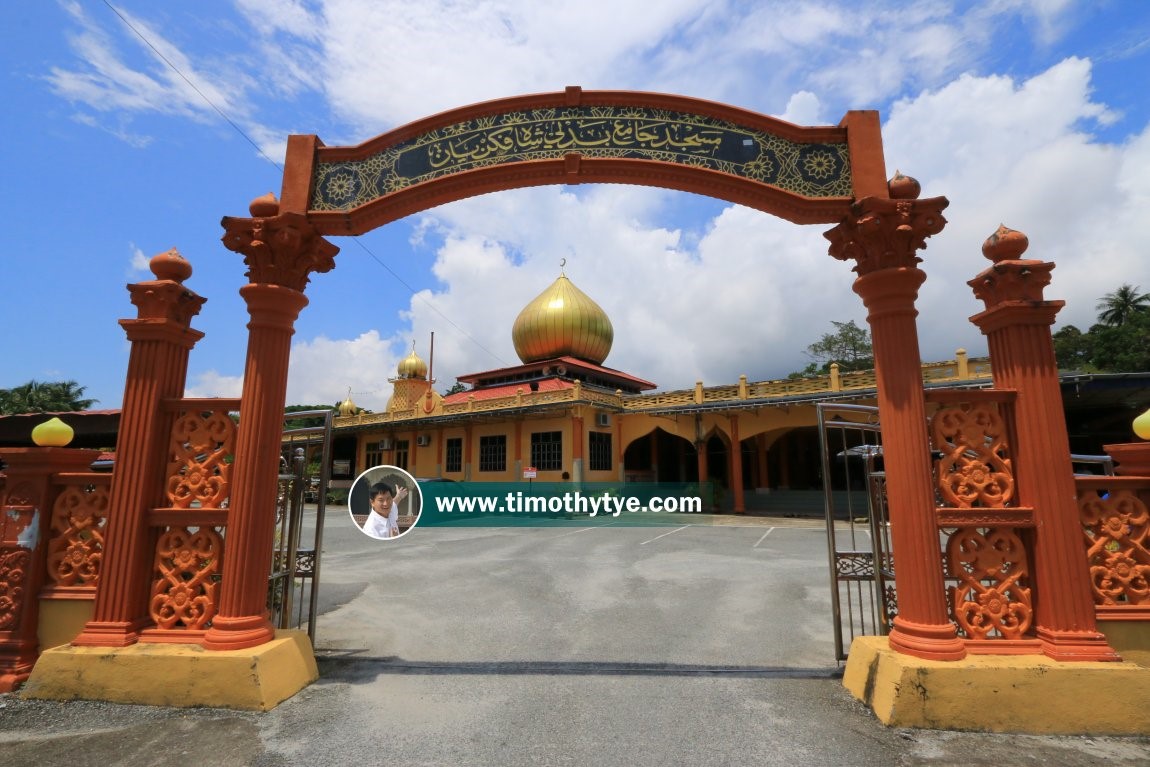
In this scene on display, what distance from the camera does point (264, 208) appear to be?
4531mm

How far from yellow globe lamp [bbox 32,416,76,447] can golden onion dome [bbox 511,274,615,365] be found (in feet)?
71.5

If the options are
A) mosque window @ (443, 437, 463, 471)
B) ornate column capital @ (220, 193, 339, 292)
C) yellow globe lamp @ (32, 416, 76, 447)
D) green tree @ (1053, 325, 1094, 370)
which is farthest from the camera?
green tree @ (1053, 325, 1094, 370)

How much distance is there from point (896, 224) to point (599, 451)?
19013mm

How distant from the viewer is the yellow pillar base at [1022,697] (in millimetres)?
3309

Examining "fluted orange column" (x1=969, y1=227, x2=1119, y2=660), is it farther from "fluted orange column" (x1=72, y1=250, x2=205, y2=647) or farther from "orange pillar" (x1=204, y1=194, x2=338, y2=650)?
"fluted orange column" (x1=72, y1=250, x2=205, y2=647)

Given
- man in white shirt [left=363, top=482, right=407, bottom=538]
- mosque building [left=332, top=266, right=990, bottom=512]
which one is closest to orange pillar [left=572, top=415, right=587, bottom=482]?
mosque building [left=332, top=266, right=990, bottom=512]

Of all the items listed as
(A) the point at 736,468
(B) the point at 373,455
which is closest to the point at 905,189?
(A) the point at 736,468

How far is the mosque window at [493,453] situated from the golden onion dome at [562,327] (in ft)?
14.9

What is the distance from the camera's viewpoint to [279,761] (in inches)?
119

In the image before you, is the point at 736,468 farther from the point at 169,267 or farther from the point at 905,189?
the point at 169,267

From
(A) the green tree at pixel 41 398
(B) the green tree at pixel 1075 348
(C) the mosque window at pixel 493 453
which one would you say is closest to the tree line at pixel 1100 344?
(B) the green tree at pixel 1075 348

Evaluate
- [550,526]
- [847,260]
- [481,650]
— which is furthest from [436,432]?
[847,260]

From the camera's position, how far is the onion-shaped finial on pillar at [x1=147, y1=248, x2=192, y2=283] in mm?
4426

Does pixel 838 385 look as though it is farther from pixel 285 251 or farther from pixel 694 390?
pixel 285 251
